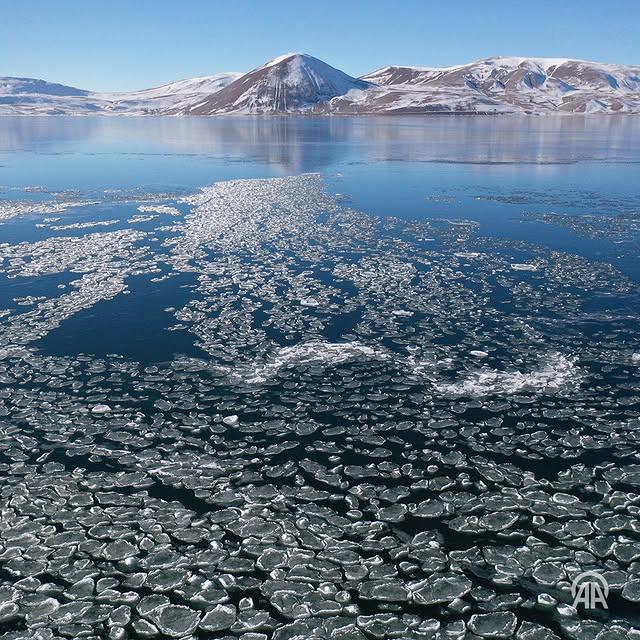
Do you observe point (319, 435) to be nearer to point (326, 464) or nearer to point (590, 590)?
point (326, 464)

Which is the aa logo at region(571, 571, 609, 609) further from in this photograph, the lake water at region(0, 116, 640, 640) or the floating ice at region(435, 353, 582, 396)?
the floating ice at region(435, 353, 582, 396)

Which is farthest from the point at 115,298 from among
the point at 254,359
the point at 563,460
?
the point at 563,460

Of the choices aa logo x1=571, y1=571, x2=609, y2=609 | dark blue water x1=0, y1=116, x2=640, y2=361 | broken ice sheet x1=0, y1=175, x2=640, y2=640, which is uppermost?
dark blue water x1=0, y1=116, x2=640, y2=361

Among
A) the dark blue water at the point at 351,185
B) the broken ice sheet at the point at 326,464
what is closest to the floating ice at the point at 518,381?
the broken ice sheet at the point at 326,464

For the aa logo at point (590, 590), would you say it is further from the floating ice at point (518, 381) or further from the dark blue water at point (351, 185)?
the dark blue water at point (351, 185)

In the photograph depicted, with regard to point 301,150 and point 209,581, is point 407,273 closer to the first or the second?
point 209,581

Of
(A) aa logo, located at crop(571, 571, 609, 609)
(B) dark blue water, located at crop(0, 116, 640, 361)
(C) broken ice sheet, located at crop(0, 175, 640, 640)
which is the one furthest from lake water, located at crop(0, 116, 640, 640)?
(B) dark blue water, located at crop(0, 116, 640, 361)

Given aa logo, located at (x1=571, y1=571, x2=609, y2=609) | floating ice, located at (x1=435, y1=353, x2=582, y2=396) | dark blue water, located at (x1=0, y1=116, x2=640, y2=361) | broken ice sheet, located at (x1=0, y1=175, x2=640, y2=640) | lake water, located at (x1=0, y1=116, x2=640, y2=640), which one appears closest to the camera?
aa logo, located at (x1=571, y1=571, x2=609, y2=609)

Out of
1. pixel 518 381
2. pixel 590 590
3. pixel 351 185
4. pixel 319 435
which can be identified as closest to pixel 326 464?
Answer: pixel 319 435
